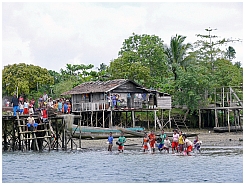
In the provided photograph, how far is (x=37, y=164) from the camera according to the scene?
33531mm

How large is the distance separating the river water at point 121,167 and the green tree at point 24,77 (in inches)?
1251

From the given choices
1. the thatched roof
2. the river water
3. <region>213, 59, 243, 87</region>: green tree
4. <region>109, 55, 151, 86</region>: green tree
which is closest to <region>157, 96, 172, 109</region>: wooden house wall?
the thatched roof

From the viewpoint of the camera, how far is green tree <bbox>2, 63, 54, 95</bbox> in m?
71.2

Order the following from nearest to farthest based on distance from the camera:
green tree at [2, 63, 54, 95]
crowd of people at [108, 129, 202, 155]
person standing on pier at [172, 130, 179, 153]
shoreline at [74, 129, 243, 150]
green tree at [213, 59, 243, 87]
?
crowd of people at [108, 129, 202, 155] → person standing on pier at [172, 130, 179, 153] → shoreline at [74, 129, 243, 150] → green tree at [213, 59, 243, 87] → green tree at [2, 63, 54, 95]

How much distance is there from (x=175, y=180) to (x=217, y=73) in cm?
3835

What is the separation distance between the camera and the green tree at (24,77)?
7119 cm

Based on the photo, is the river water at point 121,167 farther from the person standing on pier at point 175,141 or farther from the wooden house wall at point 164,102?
the wooden house wall at point 164,102

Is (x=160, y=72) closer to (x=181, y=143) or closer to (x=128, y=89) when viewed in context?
(x=128, y=89)

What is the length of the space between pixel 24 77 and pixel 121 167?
41.9 meters

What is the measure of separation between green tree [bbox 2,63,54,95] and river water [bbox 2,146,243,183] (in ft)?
104

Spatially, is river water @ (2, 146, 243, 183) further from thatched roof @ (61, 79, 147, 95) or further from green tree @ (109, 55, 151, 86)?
green tree @ (109, 55, 151, 86)

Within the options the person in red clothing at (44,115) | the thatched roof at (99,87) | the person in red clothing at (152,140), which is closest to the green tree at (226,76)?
the thatched roof at (99,87)

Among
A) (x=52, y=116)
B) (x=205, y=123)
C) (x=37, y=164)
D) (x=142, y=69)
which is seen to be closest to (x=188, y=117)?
(x=205, y=123)

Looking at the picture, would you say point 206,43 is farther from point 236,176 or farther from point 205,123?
point 236,176
